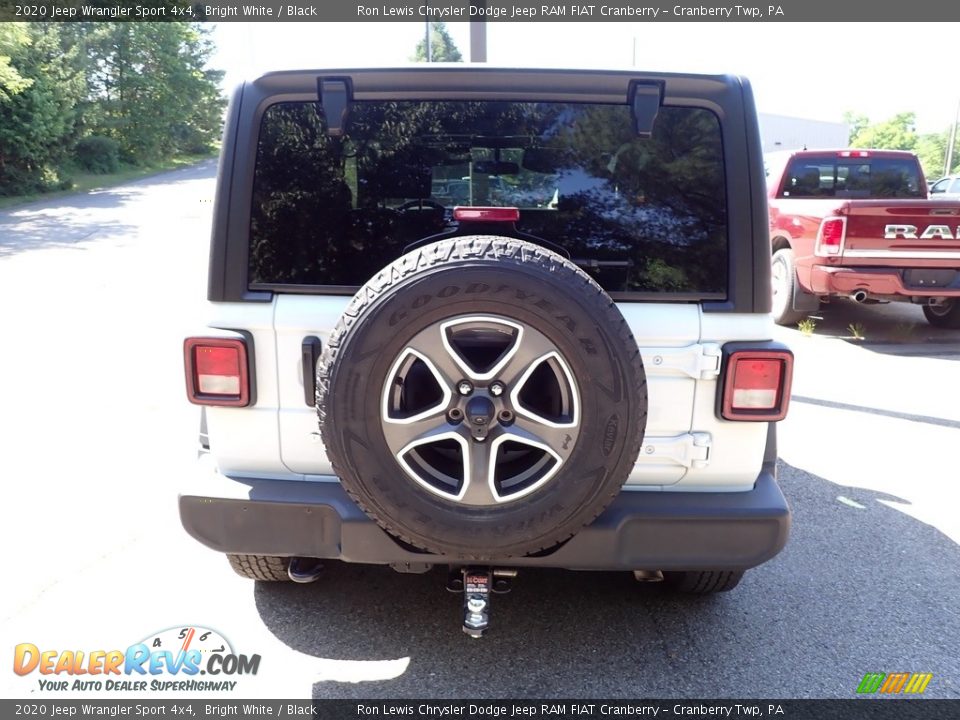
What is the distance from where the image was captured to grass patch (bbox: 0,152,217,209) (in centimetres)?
2105

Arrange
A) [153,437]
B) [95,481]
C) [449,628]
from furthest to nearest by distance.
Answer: [153,437] → [95,481] → [449,628]

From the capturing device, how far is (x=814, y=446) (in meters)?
4.89

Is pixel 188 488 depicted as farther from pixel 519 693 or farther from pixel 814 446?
pixel 814 446

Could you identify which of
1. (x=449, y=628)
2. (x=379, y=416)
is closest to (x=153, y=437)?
(x=449, y=628)

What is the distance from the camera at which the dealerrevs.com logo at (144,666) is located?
8.45ft

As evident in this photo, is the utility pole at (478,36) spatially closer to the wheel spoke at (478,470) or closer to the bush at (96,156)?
the wheel spoke at (478,470)

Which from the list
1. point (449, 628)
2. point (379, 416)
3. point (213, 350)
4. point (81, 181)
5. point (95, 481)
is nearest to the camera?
point (379, 416)

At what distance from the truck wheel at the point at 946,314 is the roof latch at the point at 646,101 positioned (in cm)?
801

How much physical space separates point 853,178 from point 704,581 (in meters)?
→ 7.72

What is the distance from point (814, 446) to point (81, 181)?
28.6 metres

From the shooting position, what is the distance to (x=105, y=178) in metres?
28.3

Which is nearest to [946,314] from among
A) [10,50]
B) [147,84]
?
[10,50]

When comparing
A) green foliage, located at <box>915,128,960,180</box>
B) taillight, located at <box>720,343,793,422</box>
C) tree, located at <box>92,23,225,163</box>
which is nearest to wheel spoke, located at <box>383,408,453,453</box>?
taillight, located at <box>720,343,793,422</box>

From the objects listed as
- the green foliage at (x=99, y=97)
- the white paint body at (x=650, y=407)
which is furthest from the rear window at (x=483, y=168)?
the green foliage at (x=99, y=97)
